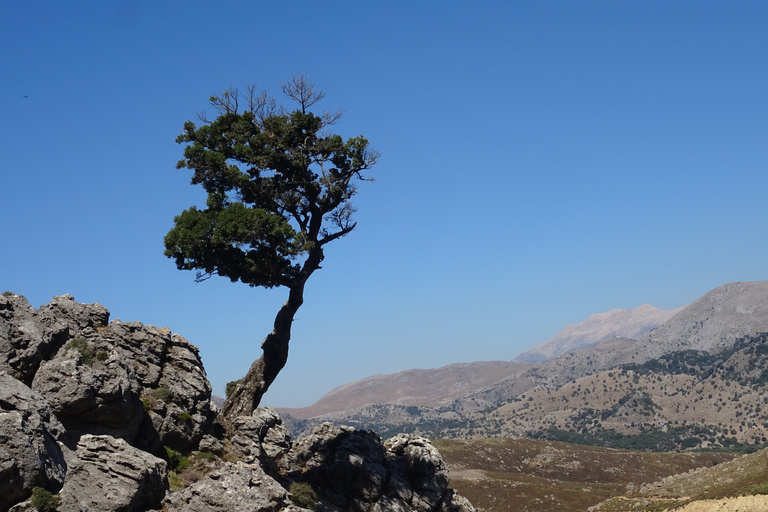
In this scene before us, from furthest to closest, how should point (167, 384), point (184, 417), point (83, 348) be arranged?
point (167, 384) → point (184, 417) → point (83, 348)

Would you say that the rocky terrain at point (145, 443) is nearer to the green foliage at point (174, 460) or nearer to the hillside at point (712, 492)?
the green foliage at point (174, 460)

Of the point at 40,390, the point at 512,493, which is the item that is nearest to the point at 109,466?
the point at 40,390

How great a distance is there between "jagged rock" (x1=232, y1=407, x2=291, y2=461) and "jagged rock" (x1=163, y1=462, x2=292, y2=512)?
8.10 m

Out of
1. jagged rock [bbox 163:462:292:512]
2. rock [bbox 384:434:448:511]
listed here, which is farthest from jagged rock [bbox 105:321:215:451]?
rock [bbox 384:434:448:511]

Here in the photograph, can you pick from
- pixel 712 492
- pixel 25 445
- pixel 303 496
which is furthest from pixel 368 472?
pixel 712 492

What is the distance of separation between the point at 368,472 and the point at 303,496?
23.7ft

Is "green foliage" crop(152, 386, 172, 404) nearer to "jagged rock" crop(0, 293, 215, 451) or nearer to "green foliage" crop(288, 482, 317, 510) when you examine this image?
"jagged rock" crop(0, 293, 215, 451)

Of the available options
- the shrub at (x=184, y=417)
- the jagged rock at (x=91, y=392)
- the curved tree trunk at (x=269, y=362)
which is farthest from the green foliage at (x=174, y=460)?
the curved tree trunk at (x=269, y=362)

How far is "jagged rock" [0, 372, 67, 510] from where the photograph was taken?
18.8 m

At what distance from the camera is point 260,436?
36594 mm

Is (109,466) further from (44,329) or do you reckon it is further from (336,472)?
(336,472)

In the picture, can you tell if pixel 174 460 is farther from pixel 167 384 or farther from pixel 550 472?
pixel 550 472

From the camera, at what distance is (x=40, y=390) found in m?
23.9

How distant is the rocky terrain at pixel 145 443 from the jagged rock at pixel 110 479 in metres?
0.04
